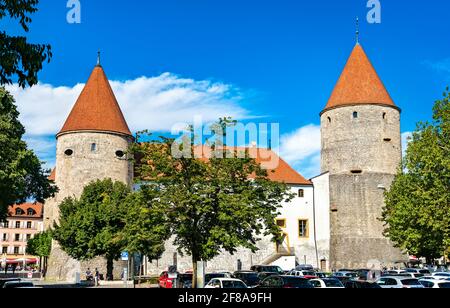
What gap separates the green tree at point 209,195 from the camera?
25344 millimetres

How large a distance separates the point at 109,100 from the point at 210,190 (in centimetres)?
2685

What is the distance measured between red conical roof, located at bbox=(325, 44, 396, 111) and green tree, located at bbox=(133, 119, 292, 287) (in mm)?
29424

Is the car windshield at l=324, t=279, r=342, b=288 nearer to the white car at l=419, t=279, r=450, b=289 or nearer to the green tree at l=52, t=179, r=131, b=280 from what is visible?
the white car at l=419, t=279, r=450, b=289

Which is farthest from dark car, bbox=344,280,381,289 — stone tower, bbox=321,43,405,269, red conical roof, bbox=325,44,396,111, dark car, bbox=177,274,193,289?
red conical roof, bbox=325,44,396,111

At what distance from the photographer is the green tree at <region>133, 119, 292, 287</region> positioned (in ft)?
83.1

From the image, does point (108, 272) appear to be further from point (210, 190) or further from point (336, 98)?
point (336, 98)

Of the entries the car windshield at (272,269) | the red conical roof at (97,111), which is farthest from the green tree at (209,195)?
the red conical roof at (97,111)

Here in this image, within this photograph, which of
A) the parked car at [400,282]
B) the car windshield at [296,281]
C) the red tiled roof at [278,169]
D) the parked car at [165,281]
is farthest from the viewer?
the red tiled roof at [278,169]

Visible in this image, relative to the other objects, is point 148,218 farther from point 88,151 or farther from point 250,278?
point 88,151

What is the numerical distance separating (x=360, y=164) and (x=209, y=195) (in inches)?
1179

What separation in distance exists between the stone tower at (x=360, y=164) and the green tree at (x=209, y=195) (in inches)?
1057

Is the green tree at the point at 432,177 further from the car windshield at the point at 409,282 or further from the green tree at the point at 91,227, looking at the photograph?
the green tree at the point at 91,227

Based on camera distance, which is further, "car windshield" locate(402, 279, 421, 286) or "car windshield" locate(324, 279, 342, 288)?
"car windshield" locate(402, 279, 421, 286)
